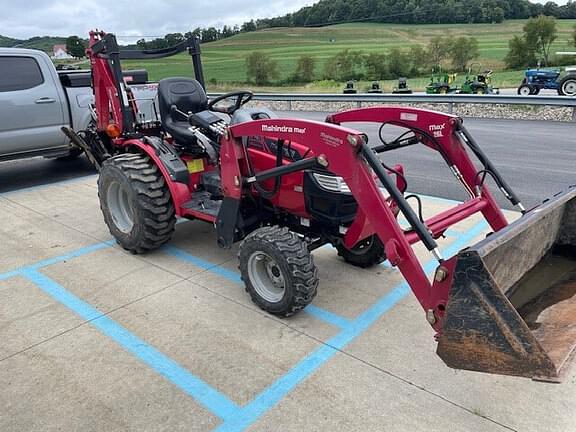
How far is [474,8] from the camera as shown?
68.1 metres

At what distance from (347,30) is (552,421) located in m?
74.6

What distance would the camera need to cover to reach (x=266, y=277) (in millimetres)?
3904

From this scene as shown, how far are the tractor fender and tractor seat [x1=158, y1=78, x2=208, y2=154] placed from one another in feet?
0.61

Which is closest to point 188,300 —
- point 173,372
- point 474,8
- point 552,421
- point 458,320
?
point 173,372

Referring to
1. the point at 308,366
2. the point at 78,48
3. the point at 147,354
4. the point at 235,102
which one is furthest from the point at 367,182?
the point at 78,48

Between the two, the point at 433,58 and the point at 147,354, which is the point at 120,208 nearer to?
the point at 147,354

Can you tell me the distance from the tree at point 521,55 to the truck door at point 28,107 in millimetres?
42889

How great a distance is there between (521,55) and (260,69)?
77.1 ft

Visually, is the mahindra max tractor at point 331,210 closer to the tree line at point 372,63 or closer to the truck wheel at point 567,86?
the truck wheel at point 567,86

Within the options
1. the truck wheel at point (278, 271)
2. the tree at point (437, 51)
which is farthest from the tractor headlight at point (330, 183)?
the tree at point (437, 51)

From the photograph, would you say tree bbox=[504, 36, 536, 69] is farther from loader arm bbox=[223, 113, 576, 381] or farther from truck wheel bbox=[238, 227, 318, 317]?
truck wheel bbox=[238, 227, 318, 317]

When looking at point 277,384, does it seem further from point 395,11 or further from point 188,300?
point 395,11

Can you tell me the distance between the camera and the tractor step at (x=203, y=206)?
447 cm

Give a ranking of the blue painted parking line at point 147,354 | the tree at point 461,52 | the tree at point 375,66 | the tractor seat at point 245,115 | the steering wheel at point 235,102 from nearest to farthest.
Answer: the blue painted parking line at point 147,354 → the tractor seat at point 245,115 → the steering wheel at point 235,102 → the tree at point 375,66 → the tree at point 461,52
